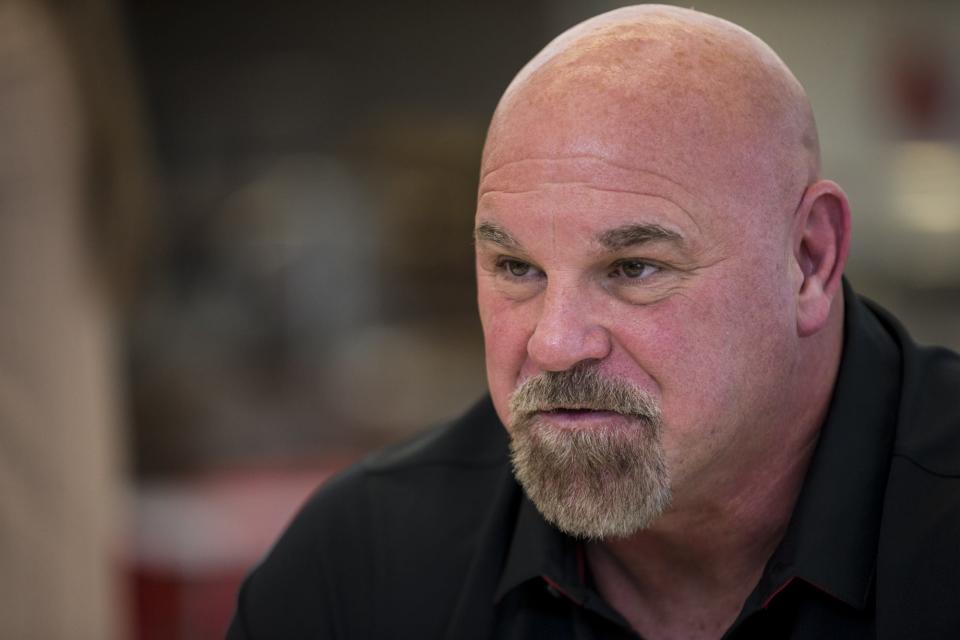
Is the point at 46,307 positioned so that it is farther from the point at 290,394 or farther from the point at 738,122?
the point at 290,394

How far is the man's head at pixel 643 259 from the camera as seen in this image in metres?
1.28

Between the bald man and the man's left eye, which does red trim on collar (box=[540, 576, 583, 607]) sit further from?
the man's left eye

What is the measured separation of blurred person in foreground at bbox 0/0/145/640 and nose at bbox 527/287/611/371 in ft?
4.42

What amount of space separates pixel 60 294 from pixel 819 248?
1539mm

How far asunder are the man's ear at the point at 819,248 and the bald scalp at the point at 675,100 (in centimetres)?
2

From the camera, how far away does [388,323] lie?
809 centimetres

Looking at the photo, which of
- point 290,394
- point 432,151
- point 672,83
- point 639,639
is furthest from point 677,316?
point 432,151

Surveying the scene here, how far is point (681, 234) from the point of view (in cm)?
129

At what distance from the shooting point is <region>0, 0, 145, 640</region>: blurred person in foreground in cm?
227

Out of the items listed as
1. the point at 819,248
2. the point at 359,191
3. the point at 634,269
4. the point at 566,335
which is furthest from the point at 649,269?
the point at 359,191

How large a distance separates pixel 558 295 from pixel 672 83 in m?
0.25

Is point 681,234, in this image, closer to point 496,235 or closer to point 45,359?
point 496,235

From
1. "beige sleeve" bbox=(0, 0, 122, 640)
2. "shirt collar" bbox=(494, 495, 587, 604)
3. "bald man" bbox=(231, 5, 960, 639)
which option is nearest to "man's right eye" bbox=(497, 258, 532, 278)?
"bald man" bbox=(231, 5, 960, 639)

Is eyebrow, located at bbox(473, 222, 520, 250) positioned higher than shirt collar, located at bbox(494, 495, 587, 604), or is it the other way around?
eyebrow, located at bbox(473, 222, 520, 250)
